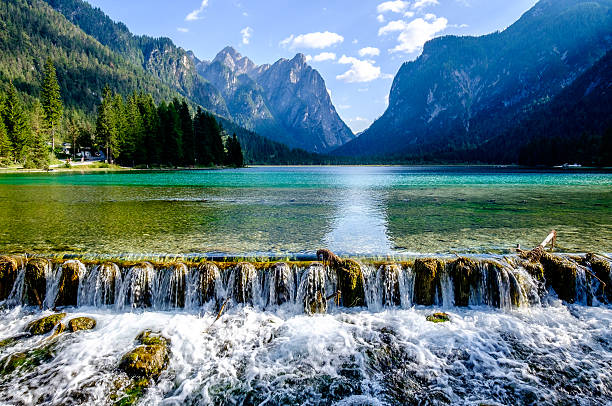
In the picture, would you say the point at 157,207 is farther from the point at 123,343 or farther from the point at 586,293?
the point at 586,293

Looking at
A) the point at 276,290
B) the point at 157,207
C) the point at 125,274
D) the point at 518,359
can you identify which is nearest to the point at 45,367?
the point at 125,274

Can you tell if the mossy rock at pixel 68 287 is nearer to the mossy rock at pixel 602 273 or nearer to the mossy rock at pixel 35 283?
the mossy rock at pixel 35 283

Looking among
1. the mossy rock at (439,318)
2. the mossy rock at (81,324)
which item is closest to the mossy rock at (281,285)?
the mossy rock at (439,318)

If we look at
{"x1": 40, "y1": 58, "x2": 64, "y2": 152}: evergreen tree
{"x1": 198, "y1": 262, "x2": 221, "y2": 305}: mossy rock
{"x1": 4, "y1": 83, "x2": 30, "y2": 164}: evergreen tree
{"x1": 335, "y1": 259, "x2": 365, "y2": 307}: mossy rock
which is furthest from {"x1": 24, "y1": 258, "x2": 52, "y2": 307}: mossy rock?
{"x1": 40, "y1": 58, "x2": 64, "y2": 152}: evergreen tree

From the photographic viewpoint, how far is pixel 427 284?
10617 mm

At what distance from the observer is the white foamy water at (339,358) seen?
6.53m

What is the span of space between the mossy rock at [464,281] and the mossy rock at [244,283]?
6397 millimetres

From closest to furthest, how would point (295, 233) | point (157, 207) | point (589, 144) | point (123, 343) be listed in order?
point (123, 343), point (295, 233), point (157, 207), point (589, 144)

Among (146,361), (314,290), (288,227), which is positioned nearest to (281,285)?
(314,290)

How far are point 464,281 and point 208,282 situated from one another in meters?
8.09

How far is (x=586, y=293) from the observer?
35.3 ft

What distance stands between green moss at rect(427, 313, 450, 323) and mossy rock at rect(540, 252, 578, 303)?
4.08m

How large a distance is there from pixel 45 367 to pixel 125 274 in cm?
356

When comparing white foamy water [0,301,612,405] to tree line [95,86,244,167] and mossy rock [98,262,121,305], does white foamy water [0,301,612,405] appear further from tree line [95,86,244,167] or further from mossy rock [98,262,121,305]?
tree line [95,86,244,167]
